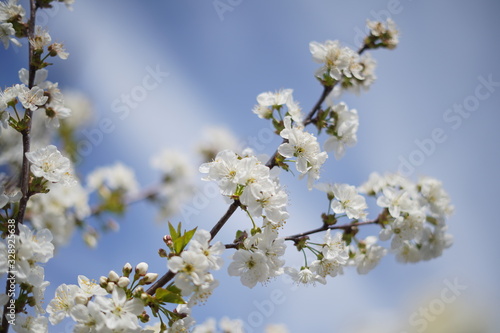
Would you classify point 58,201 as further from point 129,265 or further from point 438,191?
point 438,191

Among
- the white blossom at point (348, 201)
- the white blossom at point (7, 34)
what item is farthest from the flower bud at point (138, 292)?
the white blossom at point (7, 34)

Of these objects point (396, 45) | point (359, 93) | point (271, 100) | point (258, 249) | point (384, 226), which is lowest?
point (258, 249)

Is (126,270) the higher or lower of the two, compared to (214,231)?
lower

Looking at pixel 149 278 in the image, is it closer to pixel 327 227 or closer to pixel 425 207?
pixel 327 227

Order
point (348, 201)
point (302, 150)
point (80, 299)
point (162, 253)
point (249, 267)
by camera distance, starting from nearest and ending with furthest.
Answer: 1. point (80, 299)
2. point (162, 253)
3. point (249, 267)
4. point (302, 150)
5. point (348, 201)

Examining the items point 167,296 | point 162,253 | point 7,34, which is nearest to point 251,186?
point 162,253

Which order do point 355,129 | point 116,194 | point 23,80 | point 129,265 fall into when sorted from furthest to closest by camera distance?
point 116,194 → point 355,129 → point 23,80 → point 129,265

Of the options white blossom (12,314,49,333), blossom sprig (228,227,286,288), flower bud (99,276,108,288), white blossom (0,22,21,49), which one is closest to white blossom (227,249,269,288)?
blossom sprig (228,227,286,288)

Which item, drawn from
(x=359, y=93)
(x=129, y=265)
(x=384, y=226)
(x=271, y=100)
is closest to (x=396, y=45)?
(x=359, y=93)
